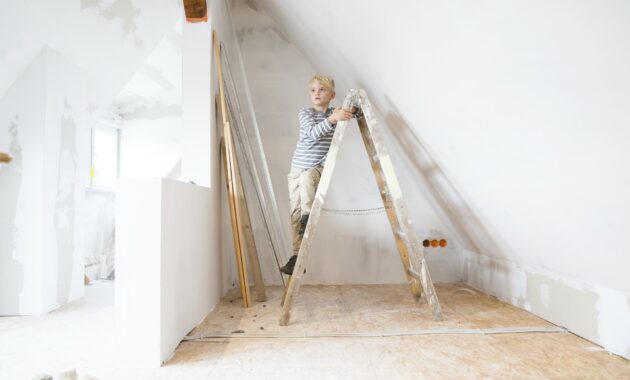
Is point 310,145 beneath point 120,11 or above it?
beneath

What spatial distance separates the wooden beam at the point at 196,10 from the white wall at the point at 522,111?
2.01 feet

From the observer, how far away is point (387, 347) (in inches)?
64.7

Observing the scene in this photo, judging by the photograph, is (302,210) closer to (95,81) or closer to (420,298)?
(420,298)

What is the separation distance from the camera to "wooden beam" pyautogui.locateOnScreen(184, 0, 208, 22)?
2.38 meters

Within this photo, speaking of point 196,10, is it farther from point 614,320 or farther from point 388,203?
point 614,320

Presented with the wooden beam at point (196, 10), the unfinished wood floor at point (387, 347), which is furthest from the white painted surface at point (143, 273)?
the wooden beam at point (196, 10)

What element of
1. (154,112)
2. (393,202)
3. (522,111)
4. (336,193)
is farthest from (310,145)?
(154,112)

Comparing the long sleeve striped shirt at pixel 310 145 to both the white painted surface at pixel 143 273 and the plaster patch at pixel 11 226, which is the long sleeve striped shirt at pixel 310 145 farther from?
the plaster patch at pixel 11 226

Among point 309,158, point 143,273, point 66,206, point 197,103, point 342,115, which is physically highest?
point 197,103

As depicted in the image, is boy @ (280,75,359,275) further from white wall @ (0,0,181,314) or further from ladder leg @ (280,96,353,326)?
white wall @ (0,0,181,314)

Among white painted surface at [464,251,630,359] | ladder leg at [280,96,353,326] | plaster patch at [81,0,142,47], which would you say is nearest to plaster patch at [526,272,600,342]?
white painted surface at [464,251,630,359]

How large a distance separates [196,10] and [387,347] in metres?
2.16

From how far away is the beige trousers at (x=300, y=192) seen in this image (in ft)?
7.42

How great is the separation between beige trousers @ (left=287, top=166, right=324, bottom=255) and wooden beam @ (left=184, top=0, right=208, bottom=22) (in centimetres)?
110
